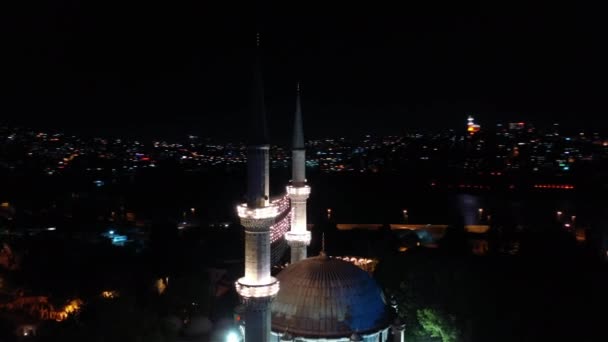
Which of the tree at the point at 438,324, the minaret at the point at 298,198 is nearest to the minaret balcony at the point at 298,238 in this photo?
the minaret at the point at 298,198

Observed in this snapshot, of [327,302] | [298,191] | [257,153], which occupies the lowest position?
[327,302]

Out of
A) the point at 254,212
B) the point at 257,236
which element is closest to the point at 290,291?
the point at 257,236

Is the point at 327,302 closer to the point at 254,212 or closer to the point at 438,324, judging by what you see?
the point at 254,212

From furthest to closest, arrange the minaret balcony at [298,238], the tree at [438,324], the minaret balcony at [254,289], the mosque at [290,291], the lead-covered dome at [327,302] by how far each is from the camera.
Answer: the minaret balcony at [298,238], the tree at [438,324], the lead-covered dome at [327,302], the mosque at [290,291], the minaret balcony at [254,289]

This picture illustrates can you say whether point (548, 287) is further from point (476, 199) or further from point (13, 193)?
point (476, 199)

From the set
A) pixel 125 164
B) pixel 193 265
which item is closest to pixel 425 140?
pixel 125 164

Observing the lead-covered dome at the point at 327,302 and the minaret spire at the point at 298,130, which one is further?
the minaret spire at the point at 298,130

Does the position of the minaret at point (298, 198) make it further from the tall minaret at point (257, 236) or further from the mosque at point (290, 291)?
the tall minaret at point (257, 236)
